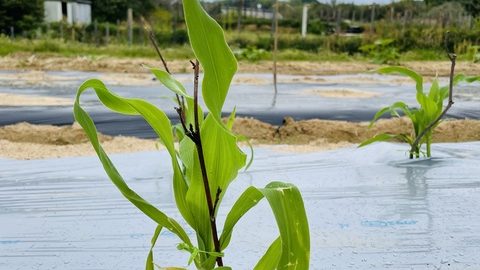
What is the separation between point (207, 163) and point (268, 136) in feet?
8.03

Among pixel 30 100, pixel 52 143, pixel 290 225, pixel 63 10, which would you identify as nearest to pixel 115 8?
pixel 63 10

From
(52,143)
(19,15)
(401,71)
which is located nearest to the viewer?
(401,71)

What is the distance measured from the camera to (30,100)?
4.85 metres

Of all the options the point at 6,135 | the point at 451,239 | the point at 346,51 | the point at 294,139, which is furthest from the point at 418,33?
the point at 451,239

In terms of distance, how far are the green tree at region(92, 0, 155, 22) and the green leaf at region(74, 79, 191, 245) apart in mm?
25094

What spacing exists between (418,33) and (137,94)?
1028 cm

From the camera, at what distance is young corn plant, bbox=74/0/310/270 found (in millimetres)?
752

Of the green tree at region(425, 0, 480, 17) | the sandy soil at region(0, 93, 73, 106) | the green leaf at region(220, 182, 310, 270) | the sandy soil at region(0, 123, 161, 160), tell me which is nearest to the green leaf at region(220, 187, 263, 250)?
the green leaf at region(220, 182, 310, 270)

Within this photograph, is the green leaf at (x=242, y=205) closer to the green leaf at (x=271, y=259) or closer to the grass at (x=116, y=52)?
the green leaf at (x=271, y=259)

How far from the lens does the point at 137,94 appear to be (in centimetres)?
535

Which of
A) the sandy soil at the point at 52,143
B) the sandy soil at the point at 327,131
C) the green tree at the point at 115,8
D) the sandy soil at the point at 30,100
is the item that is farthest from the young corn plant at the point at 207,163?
the green tree at the point at 115,8

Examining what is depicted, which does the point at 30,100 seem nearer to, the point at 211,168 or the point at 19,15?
the point at 211,168

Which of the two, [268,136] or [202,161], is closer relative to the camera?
[202,161]

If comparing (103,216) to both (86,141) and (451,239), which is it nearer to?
(451,239)
